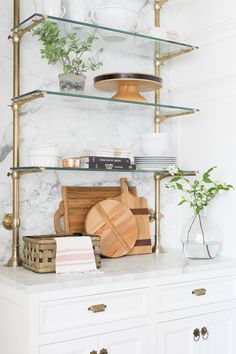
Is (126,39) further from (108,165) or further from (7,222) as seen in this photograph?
(7,222)

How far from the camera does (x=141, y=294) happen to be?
92.3 inches

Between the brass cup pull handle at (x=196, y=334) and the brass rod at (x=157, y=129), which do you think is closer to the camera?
the brass cup pull handle at (x=196, y=334)

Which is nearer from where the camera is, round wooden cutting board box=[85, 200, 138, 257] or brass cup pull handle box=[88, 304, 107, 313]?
brass cup pull handle box=[88, 304, 107, 313]

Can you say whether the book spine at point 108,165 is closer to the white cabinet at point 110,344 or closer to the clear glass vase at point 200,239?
the clear glass vase at point 200,239

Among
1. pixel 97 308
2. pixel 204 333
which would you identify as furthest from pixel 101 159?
pixel 204 333

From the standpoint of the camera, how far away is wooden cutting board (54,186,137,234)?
2.71 m

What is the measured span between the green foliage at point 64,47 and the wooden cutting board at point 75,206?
606 millimetres

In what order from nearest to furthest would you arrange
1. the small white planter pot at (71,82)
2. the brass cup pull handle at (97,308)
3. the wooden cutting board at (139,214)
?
the brass cup pull handle at (97,308) → the small white planter pot at (71,82) → the wooden cutting board at (139,214)

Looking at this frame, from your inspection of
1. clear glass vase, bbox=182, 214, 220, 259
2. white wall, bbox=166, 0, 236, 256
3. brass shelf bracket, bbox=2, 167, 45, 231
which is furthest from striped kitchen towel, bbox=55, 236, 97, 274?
white wall, bbox=166, 0, 236, 256

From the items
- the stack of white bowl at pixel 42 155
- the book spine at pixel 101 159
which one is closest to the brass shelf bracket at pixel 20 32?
the stack of white bowl at pixel 42 155

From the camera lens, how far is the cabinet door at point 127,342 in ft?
7.29

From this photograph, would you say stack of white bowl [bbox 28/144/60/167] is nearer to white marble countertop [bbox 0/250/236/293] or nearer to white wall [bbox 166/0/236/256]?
white marble countertop [bbox 0/250/236/293]

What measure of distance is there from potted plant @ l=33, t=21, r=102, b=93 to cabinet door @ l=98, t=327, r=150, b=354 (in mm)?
1130

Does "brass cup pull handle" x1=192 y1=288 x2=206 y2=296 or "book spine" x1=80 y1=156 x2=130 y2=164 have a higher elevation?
"book spine" x1=80 y1=156 x2=130 y2=164
